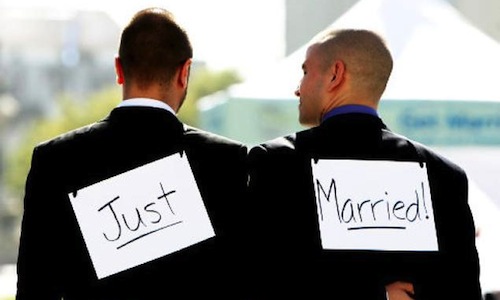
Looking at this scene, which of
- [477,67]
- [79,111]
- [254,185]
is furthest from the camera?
[79,111]

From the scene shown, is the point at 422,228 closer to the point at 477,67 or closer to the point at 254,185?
the point at 254,185

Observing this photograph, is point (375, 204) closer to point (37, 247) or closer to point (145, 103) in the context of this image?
Answer: point (145, 103)

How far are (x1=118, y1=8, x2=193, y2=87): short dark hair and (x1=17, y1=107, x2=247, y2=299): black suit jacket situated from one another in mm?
89

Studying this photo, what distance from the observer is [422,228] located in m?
3.09

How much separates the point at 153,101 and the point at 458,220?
777mm

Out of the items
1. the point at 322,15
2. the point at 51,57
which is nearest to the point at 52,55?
the point at 51,57

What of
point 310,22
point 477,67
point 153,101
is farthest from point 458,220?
point 310,22

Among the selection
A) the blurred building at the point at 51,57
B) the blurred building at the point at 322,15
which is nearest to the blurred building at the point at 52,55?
the blurred building at the point at 51,57

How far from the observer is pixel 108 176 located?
3031mm

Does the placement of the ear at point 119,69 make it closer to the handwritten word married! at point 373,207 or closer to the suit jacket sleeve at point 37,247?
the suit jacket sleeve at point 37,247

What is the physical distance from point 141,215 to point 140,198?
0.13 ft

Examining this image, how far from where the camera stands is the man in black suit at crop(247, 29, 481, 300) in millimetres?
2980

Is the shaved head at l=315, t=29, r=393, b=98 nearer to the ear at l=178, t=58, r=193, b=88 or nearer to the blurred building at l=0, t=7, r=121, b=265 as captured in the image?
the ear at l=178, t=58, r=193, b=88

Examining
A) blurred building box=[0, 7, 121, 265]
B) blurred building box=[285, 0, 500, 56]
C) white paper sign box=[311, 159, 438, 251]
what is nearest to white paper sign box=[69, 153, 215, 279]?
white paper sign box=[311, 159, 438, 251]
